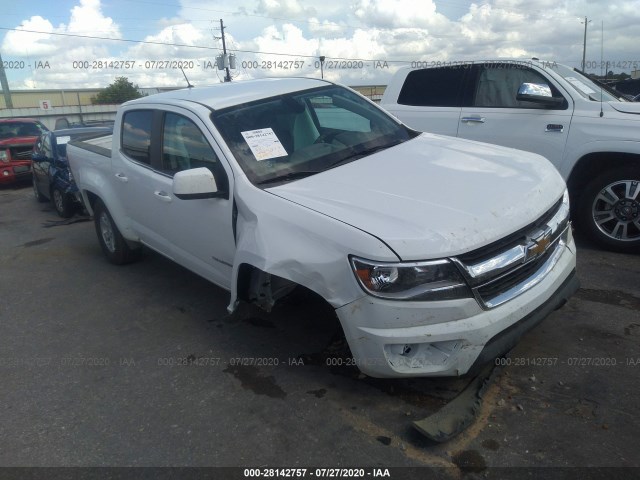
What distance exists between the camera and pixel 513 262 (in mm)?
2863

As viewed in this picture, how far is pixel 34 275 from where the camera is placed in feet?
19.9

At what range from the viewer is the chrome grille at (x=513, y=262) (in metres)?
2.73

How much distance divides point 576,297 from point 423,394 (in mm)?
1918

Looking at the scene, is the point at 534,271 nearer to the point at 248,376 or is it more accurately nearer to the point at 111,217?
the point at 248,376

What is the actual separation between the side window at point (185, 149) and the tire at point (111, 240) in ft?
5.29

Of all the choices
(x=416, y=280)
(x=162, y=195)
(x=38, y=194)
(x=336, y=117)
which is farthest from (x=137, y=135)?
(x=38, y=194)

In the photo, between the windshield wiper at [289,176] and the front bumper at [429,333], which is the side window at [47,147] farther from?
the front bumper at [429,333]

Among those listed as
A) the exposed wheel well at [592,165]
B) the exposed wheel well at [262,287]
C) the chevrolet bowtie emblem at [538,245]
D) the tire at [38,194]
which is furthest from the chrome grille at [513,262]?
the tire at [38,194]

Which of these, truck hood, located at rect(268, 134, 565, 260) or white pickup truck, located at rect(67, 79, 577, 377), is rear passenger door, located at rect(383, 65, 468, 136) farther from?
truck hood, located at rect(268, 134, 565, 260)

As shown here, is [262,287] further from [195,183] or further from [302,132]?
[302,132]

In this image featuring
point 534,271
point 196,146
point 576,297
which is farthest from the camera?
point 576,297

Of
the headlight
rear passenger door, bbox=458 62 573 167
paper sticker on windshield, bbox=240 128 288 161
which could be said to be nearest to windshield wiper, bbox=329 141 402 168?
paper sticker on windshield, bbox=240 128 288 161

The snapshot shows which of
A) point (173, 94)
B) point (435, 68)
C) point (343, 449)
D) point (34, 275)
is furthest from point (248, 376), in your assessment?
point (435, 68)

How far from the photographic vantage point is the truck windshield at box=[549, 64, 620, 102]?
18.1 feet
